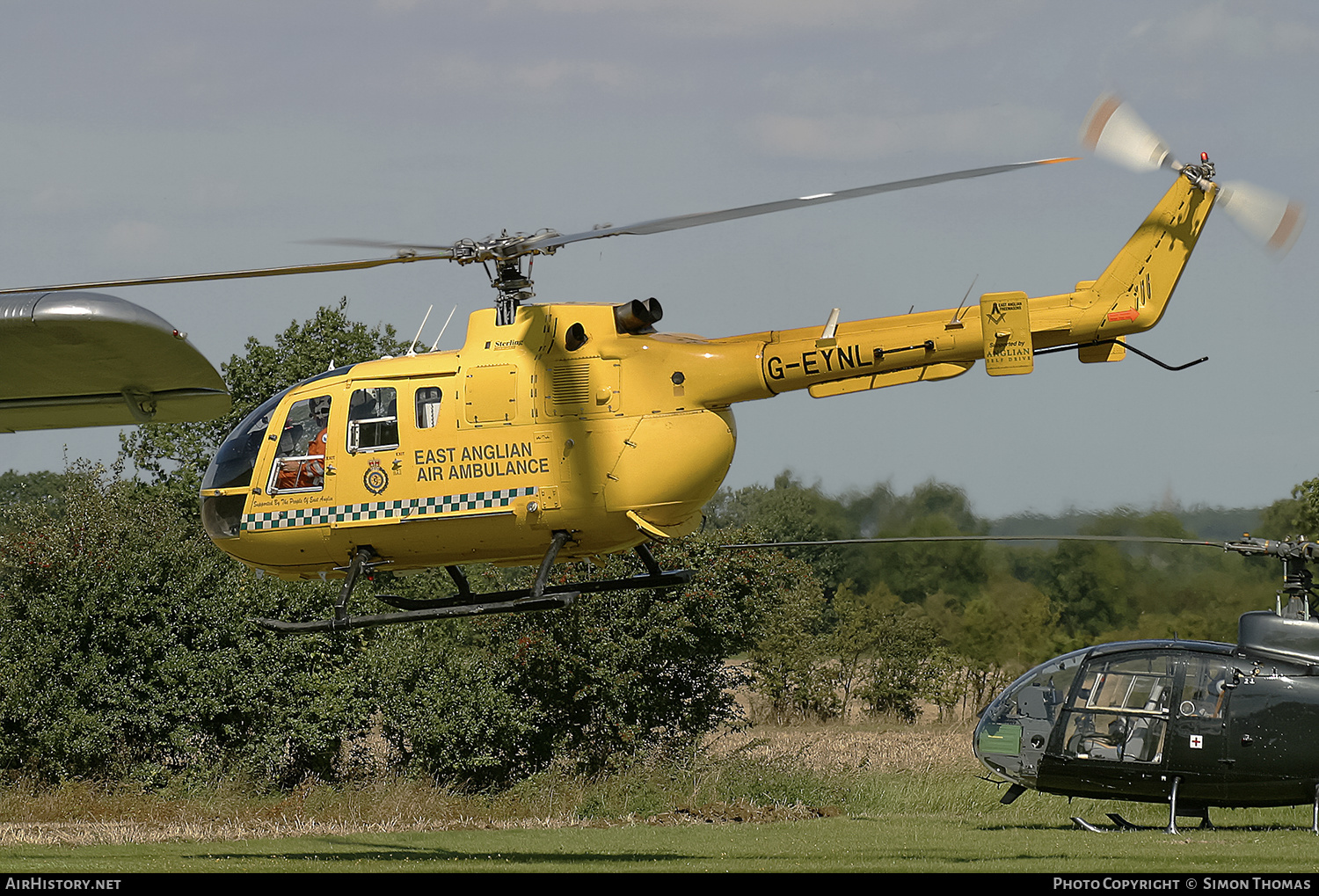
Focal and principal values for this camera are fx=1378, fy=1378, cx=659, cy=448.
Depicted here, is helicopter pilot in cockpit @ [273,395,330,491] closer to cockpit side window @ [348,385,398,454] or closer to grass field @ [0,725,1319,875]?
cockpit side window @ [348,385,398,454]

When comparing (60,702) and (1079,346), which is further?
(60,702)

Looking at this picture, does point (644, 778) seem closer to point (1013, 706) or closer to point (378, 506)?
point (1013, 706)

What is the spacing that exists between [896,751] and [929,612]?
6.84m

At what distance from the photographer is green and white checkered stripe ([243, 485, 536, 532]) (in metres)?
13.0

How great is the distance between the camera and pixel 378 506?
13289 mm

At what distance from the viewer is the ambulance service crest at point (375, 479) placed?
13.3 meters

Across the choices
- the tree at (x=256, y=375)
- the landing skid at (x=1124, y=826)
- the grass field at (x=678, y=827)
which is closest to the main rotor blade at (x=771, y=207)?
the grass field at (x=678, y=827)

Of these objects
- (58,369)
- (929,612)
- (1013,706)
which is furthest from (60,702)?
(929,612)

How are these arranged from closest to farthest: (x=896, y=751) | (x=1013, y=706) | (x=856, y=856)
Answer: (x=856, y=856), (x=1013, y=706), (x=896, y=751)

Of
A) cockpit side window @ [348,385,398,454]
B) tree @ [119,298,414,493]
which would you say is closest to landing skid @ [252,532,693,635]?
cockpit side window @ [348,385,398,454]

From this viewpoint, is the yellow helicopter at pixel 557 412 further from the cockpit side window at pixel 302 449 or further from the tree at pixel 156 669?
the tree at pixel 156 669

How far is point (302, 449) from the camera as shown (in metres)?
13.7

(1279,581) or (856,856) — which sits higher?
(1279,581)

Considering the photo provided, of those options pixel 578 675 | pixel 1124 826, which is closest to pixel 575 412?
pixel 1124 826
